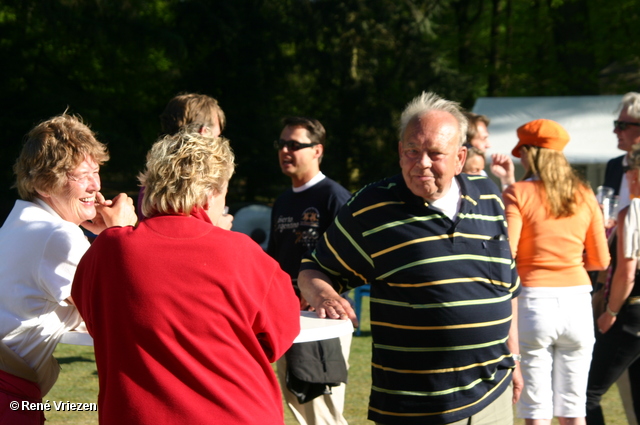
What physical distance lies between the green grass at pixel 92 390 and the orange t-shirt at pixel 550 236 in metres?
1.86

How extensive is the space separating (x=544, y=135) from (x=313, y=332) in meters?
2.24

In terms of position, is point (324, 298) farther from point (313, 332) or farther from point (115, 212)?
point (115, 212)

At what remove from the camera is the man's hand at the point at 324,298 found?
9.30ft

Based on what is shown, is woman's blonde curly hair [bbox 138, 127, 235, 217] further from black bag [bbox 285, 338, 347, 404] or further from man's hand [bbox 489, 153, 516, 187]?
man's hand [bbox 489, 153, 516, 187]

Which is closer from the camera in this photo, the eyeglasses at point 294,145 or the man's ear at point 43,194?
the man's ear at point 43,194

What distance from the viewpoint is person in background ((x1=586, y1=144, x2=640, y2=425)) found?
407cm

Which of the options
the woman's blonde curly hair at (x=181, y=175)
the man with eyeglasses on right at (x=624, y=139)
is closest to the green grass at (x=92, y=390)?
the man with eyeglasses on right at (x=624, y=139)

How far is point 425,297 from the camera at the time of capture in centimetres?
280

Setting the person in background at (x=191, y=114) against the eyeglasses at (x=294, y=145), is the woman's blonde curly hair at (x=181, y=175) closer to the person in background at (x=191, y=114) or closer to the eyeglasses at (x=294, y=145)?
the person in background at (x=191, y=114)

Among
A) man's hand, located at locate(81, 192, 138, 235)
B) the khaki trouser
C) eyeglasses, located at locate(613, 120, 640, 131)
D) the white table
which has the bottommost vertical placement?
the khaki trouser

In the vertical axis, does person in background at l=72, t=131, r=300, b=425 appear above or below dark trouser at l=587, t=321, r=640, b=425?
above

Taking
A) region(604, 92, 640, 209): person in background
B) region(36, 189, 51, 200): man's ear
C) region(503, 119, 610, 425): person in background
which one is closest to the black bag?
region(503, 119, 610, 425): person in background

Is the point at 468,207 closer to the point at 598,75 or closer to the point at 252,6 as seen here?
the point at 598,75

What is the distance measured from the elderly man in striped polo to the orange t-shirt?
1079 millimetres
